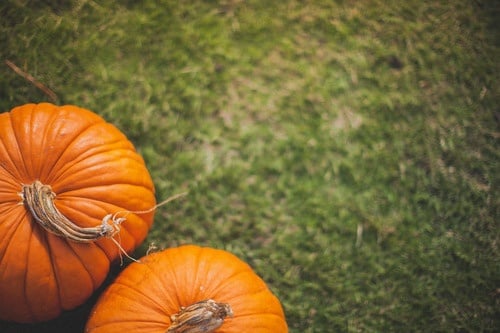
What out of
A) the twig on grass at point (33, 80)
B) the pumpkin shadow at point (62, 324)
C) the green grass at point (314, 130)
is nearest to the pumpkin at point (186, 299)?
the pumpkin shadow at point (62, 324)

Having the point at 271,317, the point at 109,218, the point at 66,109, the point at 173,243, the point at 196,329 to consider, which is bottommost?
the point at 173,243

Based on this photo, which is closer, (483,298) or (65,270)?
(65,270)

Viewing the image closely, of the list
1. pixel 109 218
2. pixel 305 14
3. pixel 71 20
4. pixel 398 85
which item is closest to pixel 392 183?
pixel 398 85

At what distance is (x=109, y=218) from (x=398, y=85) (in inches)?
92.9

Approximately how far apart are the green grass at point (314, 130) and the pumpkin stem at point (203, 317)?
0.93m

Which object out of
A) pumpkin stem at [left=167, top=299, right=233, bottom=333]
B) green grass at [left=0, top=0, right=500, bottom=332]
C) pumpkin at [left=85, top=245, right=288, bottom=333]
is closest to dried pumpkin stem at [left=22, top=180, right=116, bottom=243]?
pumpkin at [left=85, top=245, right=288, bottom=333]

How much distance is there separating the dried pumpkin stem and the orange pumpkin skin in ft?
0.21

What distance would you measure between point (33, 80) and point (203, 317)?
2015mm

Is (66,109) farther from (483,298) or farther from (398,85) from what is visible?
(483,298)

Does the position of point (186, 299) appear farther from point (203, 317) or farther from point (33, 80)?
point (33, 80)

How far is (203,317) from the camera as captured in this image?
5.90ft

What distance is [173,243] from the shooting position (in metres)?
2.75

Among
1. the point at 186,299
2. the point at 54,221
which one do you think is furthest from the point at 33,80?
the point at 186,299

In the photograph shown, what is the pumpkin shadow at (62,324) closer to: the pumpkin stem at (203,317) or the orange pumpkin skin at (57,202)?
the orange pumpkin skin at (57,202)
